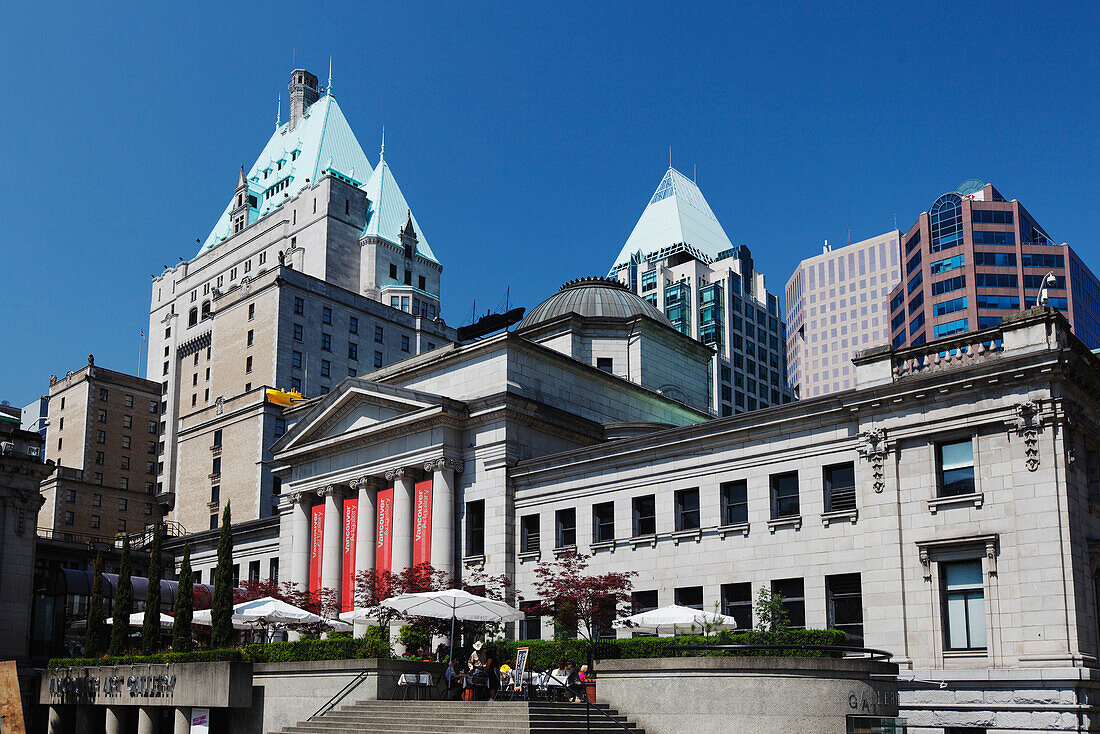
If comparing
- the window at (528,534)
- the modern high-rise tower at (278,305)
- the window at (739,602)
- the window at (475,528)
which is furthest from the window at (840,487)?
the modern high-rise tower at (278,305)

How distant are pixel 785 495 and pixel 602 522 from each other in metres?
9.38

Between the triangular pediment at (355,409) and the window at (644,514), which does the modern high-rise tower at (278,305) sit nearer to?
the triangular pediment at (355,409)

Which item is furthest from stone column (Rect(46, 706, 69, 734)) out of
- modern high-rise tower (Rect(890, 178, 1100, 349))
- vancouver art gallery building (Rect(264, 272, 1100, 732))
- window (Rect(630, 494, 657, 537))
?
modern high-rise tower (Rect(890, 178, 1100, 349))

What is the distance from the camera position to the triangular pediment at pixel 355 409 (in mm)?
53469

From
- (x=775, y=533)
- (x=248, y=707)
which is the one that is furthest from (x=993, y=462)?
(x=248, y=707)

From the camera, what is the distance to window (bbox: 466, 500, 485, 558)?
5162cm

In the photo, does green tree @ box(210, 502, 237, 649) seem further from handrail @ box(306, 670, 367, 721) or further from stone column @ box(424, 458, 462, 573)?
stone column @ box(424, 458, 462, 573)

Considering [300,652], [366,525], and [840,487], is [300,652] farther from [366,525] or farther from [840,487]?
[840,487]

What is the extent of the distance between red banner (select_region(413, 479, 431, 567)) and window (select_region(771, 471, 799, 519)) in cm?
1724

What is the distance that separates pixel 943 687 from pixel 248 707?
2317 cm

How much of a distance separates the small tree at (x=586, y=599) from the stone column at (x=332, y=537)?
15.1m

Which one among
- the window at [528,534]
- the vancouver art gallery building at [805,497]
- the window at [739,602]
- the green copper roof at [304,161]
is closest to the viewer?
the vancouver art gallery building at [805,497]

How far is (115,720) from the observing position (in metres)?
45.1

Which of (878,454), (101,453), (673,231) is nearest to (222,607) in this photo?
(878,454)
